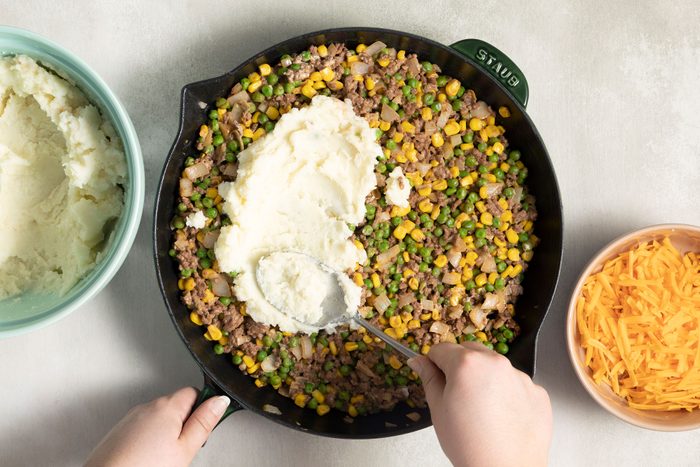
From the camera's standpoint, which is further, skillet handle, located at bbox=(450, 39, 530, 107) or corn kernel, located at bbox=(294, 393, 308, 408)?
corn kernel, located at bbox=(294, 393, 308, 408)

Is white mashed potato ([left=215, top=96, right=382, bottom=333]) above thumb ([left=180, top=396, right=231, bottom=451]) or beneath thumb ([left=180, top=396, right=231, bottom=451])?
above

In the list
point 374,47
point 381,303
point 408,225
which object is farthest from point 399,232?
point 374,47

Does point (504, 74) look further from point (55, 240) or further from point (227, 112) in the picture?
point (55, 240)

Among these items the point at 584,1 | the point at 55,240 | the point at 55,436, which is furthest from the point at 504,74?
the point at 55,436

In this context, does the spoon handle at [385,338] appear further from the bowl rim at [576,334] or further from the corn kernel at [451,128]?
the corn kernel at [451,128]

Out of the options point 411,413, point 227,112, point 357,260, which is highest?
point 227,112

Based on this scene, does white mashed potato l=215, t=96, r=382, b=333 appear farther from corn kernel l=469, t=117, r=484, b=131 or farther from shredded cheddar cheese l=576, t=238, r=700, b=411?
shredded cheddar cheese l=576, t=238, r=700, b=411

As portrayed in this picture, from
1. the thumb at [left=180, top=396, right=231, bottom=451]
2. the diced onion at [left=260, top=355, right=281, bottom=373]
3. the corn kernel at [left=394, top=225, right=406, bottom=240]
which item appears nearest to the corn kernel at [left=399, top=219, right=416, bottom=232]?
the corn kernel at [left=394, top=225, right=406, bottom=240]
